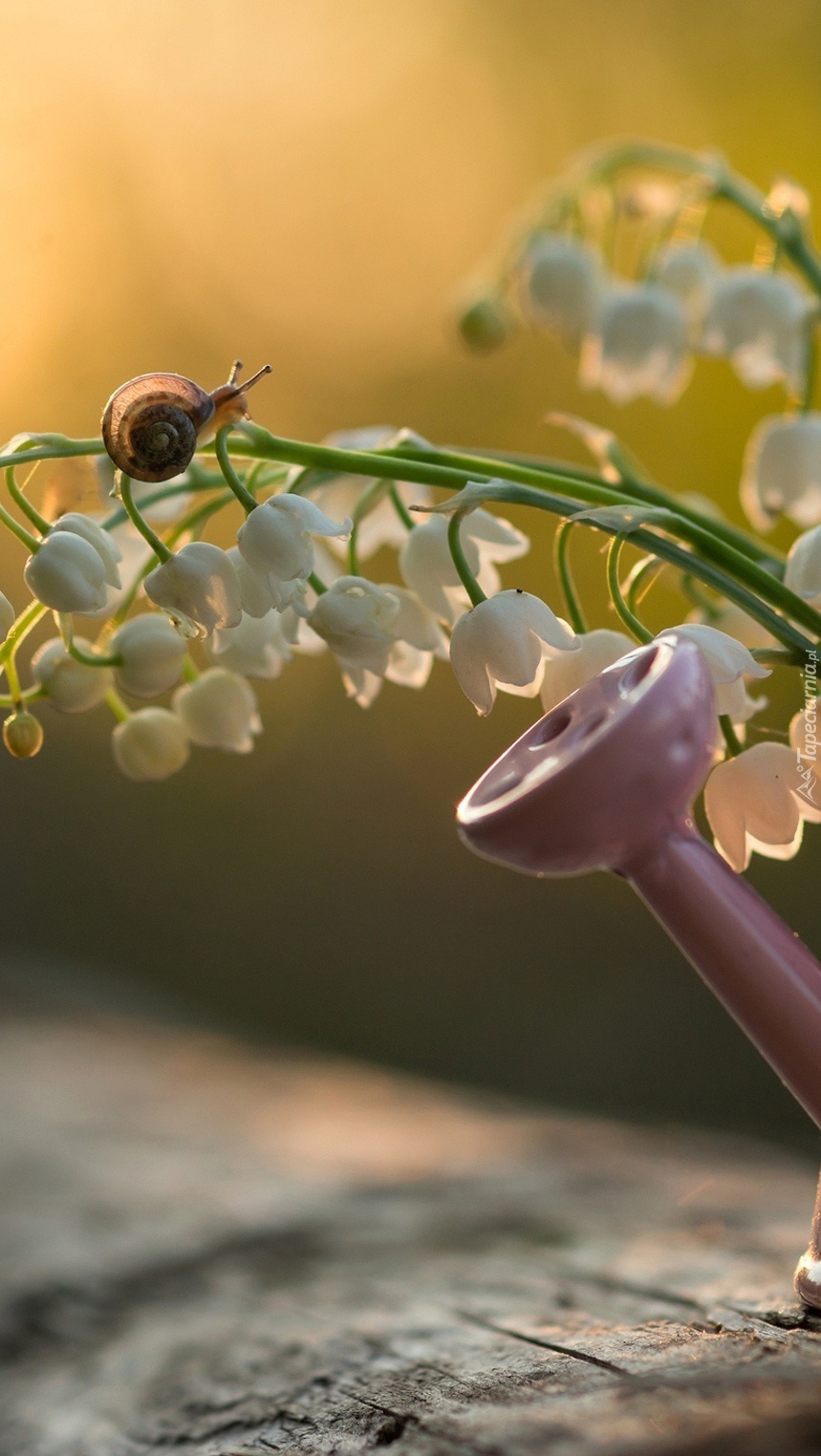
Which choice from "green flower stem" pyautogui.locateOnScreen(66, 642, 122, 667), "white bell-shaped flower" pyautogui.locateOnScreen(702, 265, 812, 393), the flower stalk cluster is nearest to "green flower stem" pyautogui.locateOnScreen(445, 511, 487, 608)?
the flower stalk cluster

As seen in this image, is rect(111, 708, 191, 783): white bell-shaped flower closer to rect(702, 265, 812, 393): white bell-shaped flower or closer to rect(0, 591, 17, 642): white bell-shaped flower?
rect(0, 591, 17, 642): white bell-shaped flower

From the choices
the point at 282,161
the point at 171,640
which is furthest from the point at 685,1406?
the point at 282,161

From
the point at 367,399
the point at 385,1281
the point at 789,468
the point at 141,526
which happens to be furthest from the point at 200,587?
the point at 367,399

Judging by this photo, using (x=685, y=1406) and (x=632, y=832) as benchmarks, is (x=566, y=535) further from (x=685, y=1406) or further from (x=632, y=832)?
(x=685, y=1406)

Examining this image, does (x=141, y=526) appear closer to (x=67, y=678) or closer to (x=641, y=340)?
(x=67, y=678)

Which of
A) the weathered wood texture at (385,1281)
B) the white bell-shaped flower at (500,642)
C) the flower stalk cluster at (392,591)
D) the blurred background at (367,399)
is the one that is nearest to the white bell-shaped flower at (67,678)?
the flower stalk cluster at (392,591)
